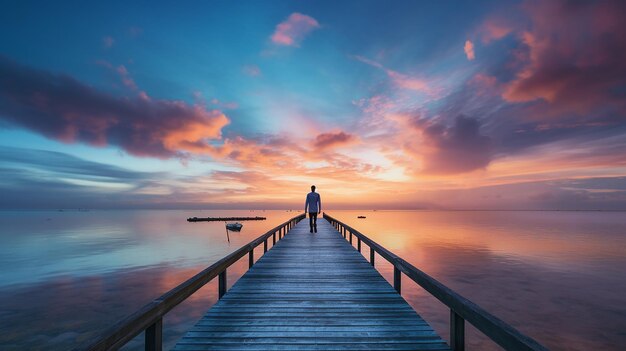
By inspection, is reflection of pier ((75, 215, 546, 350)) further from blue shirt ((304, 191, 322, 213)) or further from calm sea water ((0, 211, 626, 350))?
blue shirt ((304, 191, 322, 213))

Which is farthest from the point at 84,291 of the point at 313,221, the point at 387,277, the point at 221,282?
the point at 387,277

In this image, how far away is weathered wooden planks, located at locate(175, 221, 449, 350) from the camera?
3.67 meters

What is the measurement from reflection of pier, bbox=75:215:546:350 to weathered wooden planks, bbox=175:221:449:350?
12mm

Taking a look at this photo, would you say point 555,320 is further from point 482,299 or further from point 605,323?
point 482,299

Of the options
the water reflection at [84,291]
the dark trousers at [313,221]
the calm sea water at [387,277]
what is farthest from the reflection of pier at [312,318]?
the dark trousers at [313,221]

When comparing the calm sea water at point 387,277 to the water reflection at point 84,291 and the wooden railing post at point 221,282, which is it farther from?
the wooden railing post at point 221,282

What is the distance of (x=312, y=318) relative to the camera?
4.46 m

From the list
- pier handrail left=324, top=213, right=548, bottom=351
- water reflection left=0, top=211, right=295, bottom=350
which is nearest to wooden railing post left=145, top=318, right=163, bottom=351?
pier handrail left=324, top=213, right=548, bottom=351

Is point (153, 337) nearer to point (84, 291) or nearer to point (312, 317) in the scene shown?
point (312, 317)

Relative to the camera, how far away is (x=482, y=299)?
49.7 ft

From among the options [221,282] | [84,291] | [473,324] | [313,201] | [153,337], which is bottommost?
[84,291]

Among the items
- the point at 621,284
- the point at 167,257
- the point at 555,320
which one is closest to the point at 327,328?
the point at 555,320

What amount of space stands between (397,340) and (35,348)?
450 inches

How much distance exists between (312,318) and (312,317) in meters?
0.04
